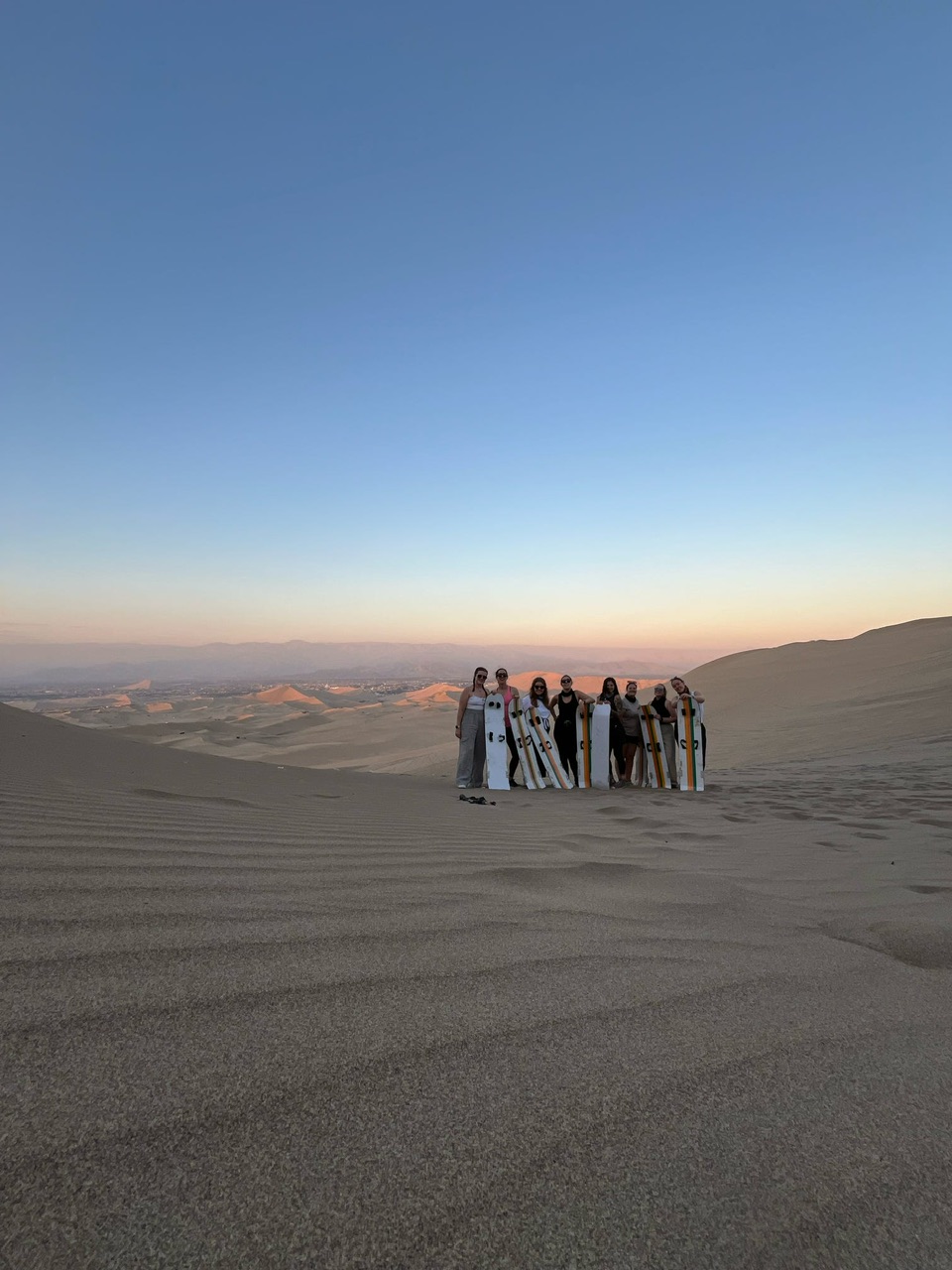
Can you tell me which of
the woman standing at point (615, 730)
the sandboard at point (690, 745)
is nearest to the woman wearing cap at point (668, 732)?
the sandboard at point (690, 745)

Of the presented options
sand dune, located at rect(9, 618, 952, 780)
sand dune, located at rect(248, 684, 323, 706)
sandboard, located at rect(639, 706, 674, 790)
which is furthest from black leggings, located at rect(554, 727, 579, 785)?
sand dune, located at rect(248, 684, 323, 706)

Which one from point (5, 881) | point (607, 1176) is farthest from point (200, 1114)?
point (5, 881)

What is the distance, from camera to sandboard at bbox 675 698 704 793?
8469 mm

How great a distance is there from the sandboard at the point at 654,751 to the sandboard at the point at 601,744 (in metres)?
0.48

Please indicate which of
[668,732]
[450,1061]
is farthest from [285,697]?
[450,1061]

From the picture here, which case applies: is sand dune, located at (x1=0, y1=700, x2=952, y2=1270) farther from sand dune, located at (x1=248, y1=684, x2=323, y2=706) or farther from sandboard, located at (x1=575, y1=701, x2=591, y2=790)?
sand dune, located at (x1=248, y1=684, x2=323, y2=706)

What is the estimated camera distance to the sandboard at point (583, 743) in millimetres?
8781

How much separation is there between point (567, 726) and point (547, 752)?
455 millimetres

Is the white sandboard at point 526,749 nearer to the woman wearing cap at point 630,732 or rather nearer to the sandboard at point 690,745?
the woman wearing cap at point 630,732

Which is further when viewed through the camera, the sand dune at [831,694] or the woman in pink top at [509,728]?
the sand dune at [831,694]

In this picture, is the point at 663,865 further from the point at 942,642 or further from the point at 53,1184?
the point at 942,642

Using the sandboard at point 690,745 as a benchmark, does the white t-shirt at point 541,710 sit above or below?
above

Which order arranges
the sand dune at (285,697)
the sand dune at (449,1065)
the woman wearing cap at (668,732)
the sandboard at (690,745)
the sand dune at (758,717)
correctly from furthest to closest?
the sand dune at (285,697) < the sand dune at (758,717) < the woman wearing cap at (668,732) < the sandboard at (690,745) < the sand dune at (449,1065)

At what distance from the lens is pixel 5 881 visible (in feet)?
7.41
